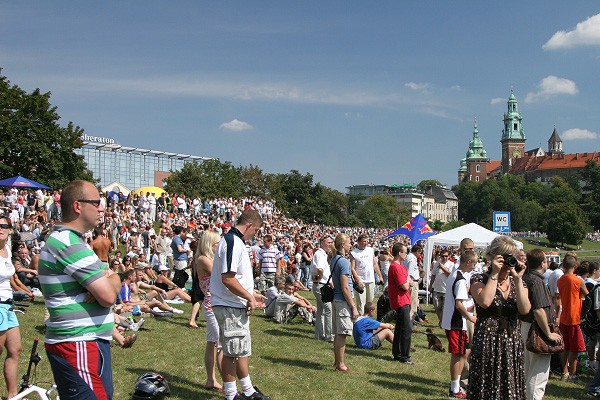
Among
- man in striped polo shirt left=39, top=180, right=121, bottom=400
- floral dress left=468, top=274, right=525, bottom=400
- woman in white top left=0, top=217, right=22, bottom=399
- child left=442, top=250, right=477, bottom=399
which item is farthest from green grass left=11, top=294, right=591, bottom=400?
man in striped polo shirt left=39, top=180, right=121, bottom=400

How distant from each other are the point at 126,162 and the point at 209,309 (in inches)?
4339

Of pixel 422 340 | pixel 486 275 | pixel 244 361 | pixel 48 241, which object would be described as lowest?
pixel 422 340

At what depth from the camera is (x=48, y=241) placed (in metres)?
3.33

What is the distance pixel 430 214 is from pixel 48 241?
611 ft

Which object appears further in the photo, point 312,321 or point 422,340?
point 312,321

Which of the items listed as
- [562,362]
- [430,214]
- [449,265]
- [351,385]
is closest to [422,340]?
[449,265]

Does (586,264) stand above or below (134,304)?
above

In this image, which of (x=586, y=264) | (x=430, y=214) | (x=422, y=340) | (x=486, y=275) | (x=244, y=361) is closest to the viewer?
(x=486, y=275)

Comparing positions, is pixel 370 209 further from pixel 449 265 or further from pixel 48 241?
pixel 48 241

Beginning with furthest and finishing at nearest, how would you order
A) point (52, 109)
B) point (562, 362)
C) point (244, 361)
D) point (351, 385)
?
point (52, 109), point (562, 362), point (351, 385), point (244, 361)

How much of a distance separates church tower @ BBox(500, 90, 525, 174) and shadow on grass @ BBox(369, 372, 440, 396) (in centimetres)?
18795

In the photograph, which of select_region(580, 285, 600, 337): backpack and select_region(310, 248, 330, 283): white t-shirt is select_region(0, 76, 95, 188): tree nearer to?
select_region(310, 248, 330, 283): white t-shirt

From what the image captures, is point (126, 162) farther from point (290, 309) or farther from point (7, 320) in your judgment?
point (7, 320)

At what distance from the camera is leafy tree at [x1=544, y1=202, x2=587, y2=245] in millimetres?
111125
